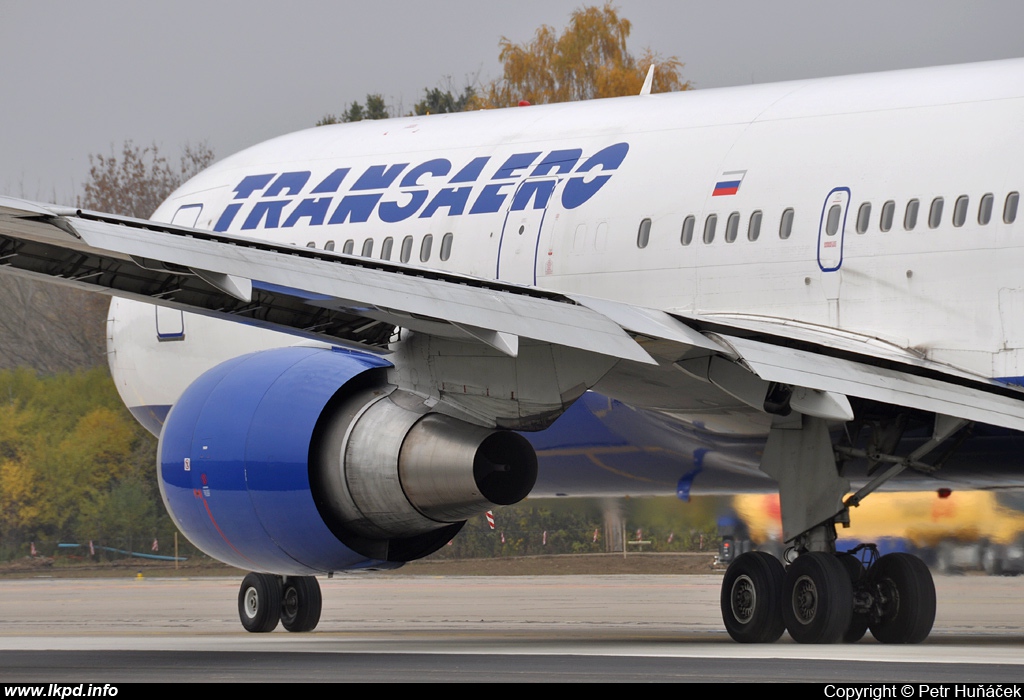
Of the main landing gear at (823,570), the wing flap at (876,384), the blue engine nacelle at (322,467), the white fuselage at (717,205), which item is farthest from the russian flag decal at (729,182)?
the blue engine nacelle at (322,467)

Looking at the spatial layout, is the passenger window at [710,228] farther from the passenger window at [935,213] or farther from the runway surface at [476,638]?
the runway surface at [476,638]

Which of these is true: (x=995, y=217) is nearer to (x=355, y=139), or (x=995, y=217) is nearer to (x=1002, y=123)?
(x=1002, y=123)

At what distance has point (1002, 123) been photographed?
1080cm

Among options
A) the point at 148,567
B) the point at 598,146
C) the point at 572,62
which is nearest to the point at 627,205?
the point at 598,146

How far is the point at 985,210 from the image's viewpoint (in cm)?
1067

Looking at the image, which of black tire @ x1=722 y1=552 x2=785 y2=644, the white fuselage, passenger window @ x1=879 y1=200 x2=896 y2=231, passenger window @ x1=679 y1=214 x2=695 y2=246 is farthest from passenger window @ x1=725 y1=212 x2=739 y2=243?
black tire @ x1=722 y1=552 x2=785 y2=644

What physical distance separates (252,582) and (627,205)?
208 inches

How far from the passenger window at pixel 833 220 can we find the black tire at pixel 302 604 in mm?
6130

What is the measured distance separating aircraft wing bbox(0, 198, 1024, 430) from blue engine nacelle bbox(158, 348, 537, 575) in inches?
30.1

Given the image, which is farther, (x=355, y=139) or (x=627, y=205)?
(x=355, y=139)

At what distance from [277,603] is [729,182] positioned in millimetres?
6017

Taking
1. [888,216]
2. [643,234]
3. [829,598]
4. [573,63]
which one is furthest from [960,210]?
[573,63]

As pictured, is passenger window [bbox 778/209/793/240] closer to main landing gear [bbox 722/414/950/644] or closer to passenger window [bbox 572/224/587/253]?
main landing gear [bbox 722/414/950/644]

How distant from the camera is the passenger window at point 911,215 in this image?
1095 centimetres
